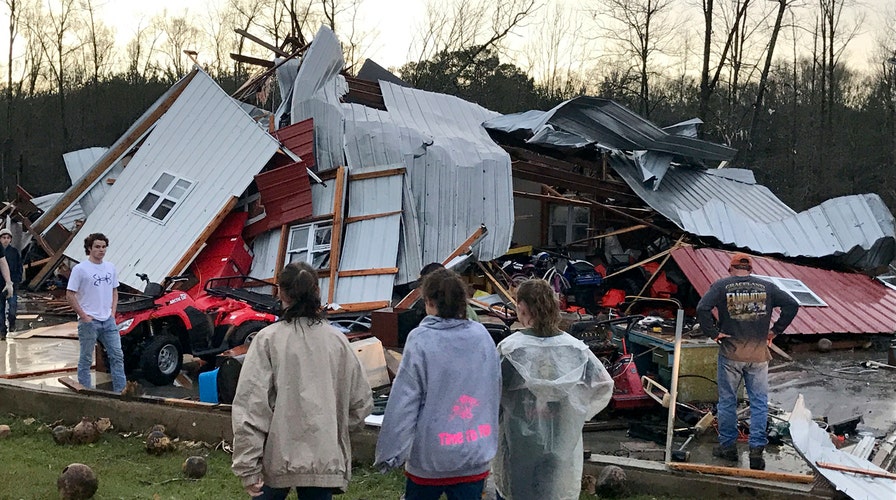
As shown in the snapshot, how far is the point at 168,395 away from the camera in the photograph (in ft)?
27.9

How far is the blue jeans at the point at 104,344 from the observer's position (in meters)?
7.41

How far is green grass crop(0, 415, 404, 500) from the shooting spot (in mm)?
5117

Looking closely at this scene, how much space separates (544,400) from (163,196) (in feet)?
37.1

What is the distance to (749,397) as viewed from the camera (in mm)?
6270

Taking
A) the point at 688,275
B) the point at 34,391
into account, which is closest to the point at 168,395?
the point at 34,391

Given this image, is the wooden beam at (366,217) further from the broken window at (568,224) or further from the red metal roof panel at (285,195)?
the broken window at (568,224)

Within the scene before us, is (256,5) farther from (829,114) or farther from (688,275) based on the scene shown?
(688,275)

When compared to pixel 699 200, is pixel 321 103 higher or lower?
higher

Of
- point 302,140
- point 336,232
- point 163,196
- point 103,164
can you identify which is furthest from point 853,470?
point 103,164

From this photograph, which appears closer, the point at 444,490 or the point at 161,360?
the point at 444,490

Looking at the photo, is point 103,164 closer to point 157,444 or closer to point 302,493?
point 157,444

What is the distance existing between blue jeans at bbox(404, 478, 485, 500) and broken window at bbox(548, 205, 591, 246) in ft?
45.7

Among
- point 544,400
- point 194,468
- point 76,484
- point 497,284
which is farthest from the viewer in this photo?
point 497,284

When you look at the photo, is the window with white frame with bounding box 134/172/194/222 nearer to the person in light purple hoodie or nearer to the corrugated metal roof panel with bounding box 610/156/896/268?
the corrugated metal roof panel with bounding box 610/156/896/268
